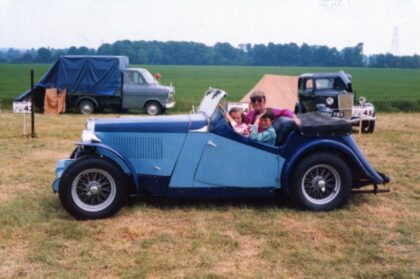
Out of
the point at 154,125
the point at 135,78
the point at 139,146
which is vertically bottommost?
the point at 139,146

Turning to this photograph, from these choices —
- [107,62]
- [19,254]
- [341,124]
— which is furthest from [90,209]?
[107,62]

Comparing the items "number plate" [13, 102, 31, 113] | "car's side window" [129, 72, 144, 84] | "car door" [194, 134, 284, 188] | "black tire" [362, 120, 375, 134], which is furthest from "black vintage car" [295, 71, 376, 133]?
"car door" [194, 134, 284, 188]

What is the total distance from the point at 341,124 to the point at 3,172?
16.6ft

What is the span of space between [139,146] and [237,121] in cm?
125

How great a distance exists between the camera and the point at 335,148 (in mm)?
5926

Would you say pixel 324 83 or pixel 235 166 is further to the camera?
pixel 324 83

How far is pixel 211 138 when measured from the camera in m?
5.73

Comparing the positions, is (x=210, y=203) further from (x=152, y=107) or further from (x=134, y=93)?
(x=134, y=93)

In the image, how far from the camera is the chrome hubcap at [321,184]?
5918mm

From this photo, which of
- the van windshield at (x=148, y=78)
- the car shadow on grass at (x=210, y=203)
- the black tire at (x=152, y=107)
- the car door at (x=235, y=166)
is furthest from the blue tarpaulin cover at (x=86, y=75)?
the car door at (x=235, y=166)

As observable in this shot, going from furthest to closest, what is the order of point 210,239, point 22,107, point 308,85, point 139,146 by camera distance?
point 308,85 < point 22,107 < point 139,146 < point 210,239

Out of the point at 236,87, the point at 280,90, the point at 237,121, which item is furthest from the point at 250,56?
the point at 237,121

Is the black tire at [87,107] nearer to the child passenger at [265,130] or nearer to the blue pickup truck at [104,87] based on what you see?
the blue pickup truck at [104,87]

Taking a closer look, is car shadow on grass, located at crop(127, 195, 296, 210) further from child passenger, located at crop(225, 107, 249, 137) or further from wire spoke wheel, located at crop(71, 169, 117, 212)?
child passenger, located at crop(225, 107, 249, 137)
